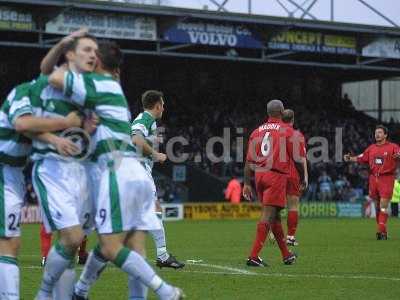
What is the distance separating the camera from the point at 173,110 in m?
44.0

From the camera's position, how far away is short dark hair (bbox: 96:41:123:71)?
7.92m

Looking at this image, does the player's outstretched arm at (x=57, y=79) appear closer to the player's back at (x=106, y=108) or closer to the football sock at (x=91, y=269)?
the player's back at (x=106, y=108)

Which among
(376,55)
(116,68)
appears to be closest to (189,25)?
(376,55)

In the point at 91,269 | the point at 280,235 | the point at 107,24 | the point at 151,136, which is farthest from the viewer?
the point at 107,24

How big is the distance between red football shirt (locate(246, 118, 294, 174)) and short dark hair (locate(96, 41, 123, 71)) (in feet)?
19.3

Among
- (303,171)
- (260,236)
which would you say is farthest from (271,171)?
(303,171)

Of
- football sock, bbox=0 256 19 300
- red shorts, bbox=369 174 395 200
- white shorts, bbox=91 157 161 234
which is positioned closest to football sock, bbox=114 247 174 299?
white shorts, bbox=91 157 161 234

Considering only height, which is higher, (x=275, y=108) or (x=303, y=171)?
(x=275, y=108)

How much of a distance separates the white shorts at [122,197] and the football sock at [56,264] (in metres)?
0.35

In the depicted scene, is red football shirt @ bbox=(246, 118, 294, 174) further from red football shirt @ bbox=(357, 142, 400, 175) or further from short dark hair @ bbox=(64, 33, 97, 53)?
red football shirt @ bbox=(357, 142, 400, 175)

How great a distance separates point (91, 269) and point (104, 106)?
1.50 m

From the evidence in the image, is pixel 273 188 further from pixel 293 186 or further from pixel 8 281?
pixel 8 281

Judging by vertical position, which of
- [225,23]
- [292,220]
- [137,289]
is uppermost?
[225,23]

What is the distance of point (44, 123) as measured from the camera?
772cm
